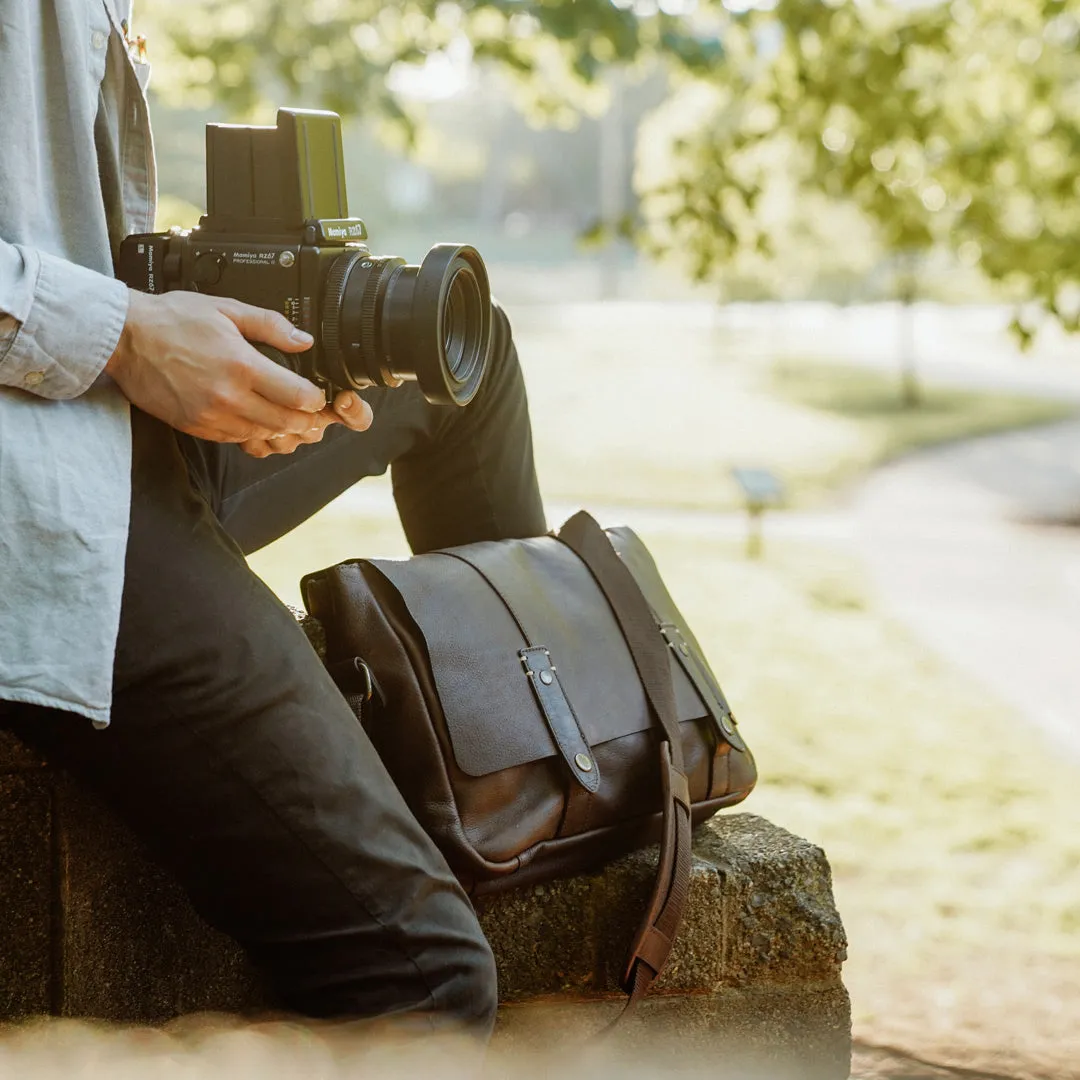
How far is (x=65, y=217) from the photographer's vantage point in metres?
1.54

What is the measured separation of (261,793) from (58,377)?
456 mm

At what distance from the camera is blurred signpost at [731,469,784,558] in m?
9.25

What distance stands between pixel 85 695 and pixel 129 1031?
1.54ft

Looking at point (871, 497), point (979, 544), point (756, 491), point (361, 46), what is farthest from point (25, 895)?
point (871, 497)

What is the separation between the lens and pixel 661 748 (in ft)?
6.56

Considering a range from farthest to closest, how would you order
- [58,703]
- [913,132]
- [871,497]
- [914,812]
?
[871,497]
[913,132]
[914,812]
[58,703]

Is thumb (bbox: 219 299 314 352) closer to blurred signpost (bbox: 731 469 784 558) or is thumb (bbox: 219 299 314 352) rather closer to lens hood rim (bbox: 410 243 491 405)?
lens hood rim (bbox: 410 243 491 405)

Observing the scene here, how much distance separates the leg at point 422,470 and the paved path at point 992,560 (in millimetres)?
4041

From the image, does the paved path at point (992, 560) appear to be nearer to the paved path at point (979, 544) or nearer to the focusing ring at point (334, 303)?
the paved path at point (979, 544)

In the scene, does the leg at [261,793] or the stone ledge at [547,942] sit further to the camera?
the stone ledge at [547,942]

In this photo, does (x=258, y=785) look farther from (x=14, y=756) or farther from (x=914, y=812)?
(x=914, y=812)

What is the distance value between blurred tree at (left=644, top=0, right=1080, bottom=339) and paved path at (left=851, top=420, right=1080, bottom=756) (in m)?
1.60

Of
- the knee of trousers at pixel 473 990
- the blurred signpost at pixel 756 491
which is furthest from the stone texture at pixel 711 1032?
the blurred signpost at pixel 756 491

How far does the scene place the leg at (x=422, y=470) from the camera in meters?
1.90
